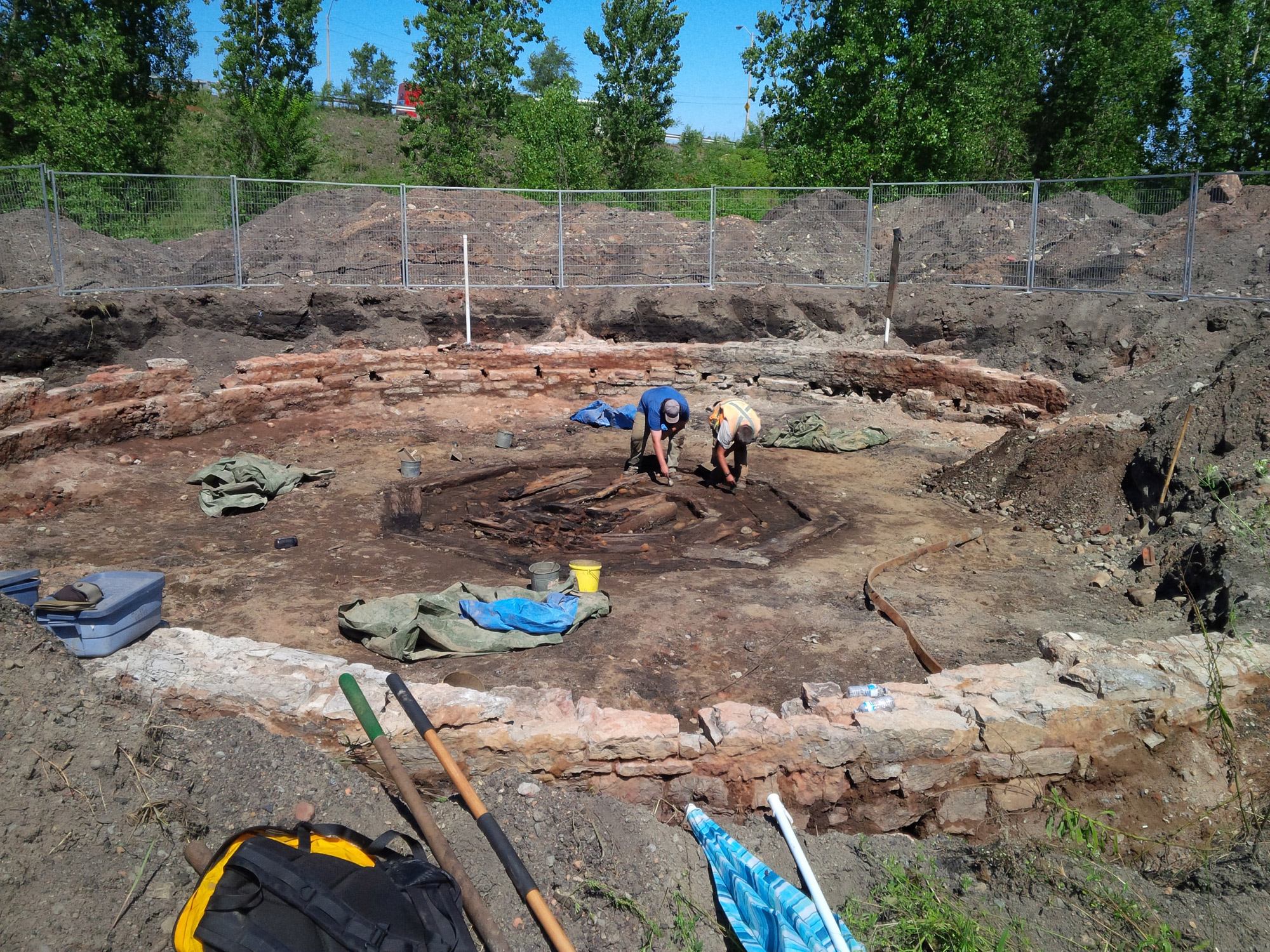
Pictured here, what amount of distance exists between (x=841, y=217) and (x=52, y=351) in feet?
42.8

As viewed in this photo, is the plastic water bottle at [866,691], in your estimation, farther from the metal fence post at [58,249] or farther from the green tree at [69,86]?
the green tree at [69,86]

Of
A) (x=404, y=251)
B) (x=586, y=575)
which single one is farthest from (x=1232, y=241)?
(x=404, y=251)

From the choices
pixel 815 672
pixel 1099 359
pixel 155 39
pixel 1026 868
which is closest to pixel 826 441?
pixel 1099 359

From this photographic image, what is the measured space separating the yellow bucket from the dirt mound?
14.5 feet

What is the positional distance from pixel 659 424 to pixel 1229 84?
21.5 metres

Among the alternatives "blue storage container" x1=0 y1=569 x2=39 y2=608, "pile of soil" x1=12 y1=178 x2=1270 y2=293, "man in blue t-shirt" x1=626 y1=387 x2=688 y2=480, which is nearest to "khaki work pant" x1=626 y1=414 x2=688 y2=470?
"man in blue t-shirt" x1=626 y1=387 x2=688 y2=480

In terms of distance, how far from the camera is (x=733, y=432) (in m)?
8.85

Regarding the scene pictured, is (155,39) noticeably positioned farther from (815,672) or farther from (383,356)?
(815,672)

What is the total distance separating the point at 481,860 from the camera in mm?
3594

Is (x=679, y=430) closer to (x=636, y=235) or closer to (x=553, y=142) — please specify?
(x=636, y=235)

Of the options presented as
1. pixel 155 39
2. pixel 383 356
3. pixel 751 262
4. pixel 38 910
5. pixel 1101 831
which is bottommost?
pixel 1101 831

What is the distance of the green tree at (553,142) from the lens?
74.4ft

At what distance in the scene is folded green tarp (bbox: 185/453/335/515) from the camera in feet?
27.1

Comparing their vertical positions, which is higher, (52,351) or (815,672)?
(52,351)
